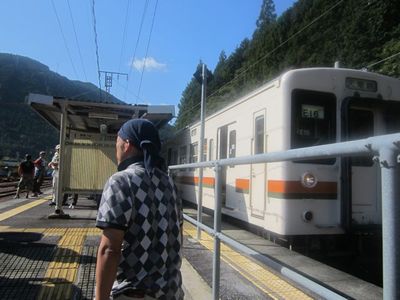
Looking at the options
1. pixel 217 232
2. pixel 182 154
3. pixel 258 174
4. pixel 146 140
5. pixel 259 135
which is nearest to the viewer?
pixel 146 140

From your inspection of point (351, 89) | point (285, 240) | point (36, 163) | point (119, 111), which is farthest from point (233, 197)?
point (36, 163)

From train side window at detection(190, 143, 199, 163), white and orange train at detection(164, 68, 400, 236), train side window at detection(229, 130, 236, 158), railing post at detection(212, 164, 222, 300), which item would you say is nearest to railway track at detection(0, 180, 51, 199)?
train side window at detection(190, 143, 199, 163)

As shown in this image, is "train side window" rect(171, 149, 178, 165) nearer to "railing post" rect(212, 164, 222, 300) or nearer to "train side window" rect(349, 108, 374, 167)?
"train side window" rect(349, 108, 374, 167)

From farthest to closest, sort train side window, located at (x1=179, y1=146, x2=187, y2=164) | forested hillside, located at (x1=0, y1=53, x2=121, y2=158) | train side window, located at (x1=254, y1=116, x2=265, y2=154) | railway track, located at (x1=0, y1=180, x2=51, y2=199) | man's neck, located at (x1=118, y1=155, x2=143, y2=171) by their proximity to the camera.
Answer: forested hillside, located at (x1=0, y1=53, x2=121, y2=158)
railway track, located at (x1=0, y1=180, x2=51, y2=199)
train side window, located at (x1=179, y1=146, x2=187, y2=164)
train side window, located at (x1=254, y1=116, x2=265, y2=154)
man's neck, located at (x1=118, y1=155, x2=143, y2=171)

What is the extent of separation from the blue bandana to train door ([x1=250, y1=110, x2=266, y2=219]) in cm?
542

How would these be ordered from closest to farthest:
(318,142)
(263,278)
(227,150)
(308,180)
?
(263,278)
(308,180)
(318,142)
(227,150)

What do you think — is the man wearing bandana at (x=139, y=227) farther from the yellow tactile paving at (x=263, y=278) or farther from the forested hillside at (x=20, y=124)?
the forested hillside at (x=20, y=124)

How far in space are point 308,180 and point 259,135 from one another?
1.47 metres

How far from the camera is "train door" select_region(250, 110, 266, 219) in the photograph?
7.95 m

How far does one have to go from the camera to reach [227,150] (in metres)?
10.3

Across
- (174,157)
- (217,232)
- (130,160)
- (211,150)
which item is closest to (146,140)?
(130,160)

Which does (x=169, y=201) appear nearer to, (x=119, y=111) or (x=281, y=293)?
(x=281, y=293)

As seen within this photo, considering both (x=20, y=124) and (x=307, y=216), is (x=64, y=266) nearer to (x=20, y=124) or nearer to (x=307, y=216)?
(x=307, y=216)

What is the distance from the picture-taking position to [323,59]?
51.0 metres
